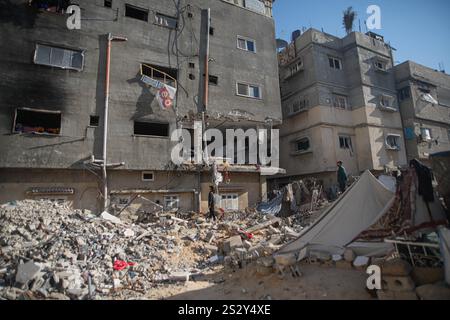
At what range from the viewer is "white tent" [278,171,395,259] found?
6.58 metres

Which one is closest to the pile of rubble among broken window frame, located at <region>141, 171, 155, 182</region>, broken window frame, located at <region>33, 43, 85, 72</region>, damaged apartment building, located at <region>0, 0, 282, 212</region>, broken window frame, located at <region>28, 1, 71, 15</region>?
damaged apartment building, located at <region>0, 0, 282, 212</region>

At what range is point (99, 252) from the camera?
775 centimetres

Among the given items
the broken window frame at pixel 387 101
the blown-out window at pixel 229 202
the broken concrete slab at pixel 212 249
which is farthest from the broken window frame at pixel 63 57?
the broken window frame at pixel 387 101

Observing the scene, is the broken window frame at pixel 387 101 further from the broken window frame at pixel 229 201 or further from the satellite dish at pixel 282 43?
the broken window frame at pixel 229 201

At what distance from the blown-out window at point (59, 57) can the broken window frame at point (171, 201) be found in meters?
8.12

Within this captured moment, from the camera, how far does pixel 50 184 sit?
11688 mm

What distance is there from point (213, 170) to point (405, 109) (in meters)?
18.9

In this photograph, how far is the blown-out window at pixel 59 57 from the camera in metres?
12.4

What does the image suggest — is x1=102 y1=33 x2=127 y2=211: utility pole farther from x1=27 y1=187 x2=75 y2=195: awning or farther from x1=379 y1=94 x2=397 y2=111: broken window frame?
x1=379 y1=94 x2=397 y2=111: broken window frame

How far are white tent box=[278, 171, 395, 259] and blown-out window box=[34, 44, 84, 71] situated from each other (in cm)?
1338

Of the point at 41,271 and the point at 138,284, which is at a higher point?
the point at 41,271

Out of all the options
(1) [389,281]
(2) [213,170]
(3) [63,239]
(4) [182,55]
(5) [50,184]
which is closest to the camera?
(1) [389,281]
